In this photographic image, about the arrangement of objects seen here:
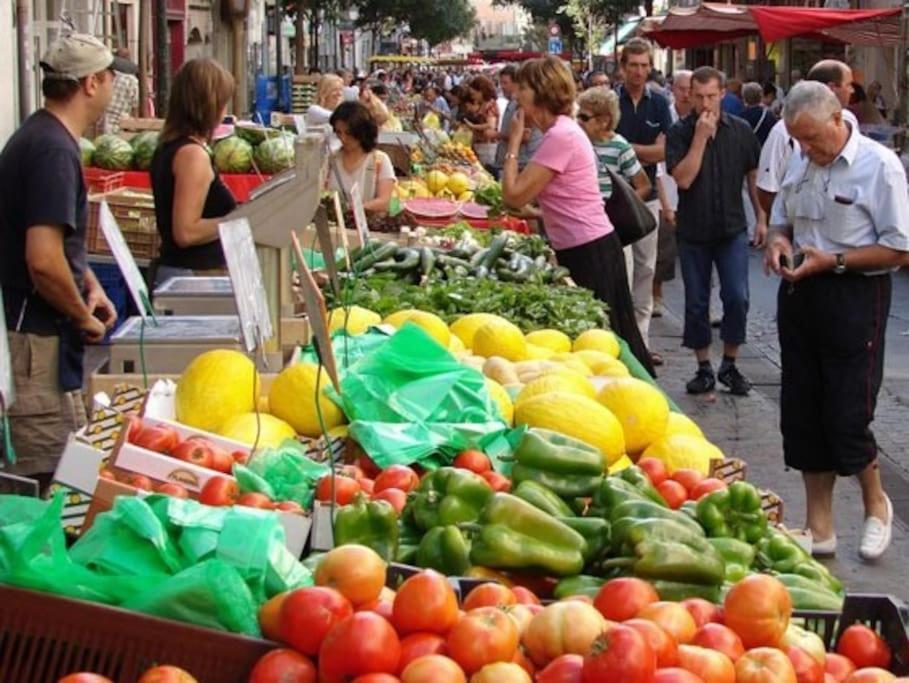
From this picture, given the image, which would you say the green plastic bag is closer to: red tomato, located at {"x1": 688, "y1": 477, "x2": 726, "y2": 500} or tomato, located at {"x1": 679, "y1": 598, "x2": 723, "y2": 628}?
red tomato, located at {"x1": 688, "y1": 477, "x2": 726, "y2": 500}

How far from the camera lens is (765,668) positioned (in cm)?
282

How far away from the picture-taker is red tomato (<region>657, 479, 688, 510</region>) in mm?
4156

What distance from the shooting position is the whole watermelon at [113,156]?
39.8ft

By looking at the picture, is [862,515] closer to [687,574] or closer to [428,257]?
[428,257]

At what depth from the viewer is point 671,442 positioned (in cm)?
519

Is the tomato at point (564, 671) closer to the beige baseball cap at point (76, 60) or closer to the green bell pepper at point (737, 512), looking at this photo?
the green bell pepper at point (737, 512)

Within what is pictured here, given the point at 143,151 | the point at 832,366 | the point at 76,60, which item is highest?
the point at 76,60

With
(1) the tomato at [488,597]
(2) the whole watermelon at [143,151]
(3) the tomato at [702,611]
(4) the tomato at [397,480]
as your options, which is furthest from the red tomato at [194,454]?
(2) the whole watermelon at [143,151]

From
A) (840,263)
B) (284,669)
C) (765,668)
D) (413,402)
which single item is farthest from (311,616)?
(840,263)

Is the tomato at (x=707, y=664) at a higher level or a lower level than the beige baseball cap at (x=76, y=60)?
lower

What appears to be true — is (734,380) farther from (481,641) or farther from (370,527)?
(481,641)

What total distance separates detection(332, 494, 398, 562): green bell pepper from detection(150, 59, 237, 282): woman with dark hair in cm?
310

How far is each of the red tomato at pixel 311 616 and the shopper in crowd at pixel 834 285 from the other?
154 inches

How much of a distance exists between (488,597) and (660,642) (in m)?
0.41
